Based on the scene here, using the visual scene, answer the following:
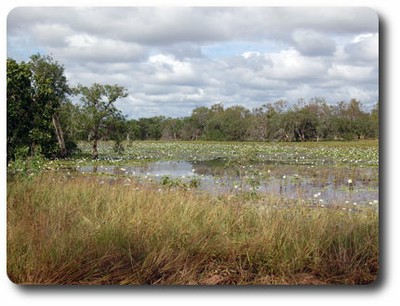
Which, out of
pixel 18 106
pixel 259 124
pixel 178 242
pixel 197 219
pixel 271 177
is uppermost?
pixel 18 106

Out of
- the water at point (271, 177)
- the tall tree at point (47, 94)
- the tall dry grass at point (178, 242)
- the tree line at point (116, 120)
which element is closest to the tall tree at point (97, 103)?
the tree line at point (116, 120)

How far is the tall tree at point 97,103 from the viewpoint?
392cm

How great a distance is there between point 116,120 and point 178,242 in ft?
3.63

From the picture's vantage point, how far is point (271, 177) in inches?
177

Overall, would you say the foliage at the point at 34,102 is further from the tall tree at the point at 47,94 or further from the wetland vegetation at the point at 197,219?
the wetland vegetation at the point at 197,219

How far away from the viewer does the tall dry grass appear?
3664 mm

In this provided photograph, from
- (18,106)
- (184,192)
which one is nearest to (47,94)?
(18,106)

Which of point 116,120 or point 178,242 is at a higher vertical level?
point 116,120

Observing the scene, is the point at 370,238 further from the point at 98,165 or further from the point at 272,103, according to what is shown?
the point at 98,165

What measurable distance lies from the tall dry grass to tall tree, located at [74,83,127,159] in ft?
1.95

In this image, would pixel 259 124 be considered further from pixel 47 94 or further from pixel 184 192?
pixel 47 94

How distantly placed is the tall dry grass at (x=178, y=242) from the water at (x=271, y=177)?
0.58 feet

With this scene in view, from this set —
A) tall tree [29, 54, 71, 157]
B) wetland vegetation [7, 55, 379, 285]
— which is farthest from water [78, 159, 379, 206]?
Answer: tall tree [29, 54, 71, 157]

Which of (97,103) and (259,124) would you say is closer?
(97,103)
